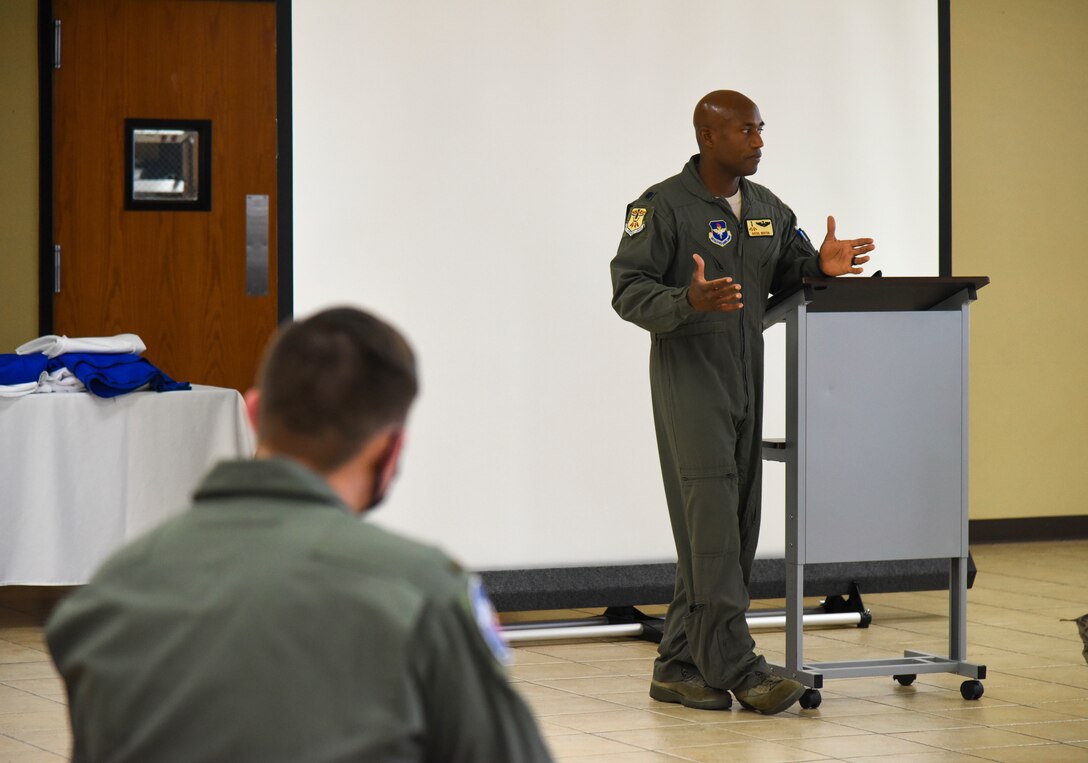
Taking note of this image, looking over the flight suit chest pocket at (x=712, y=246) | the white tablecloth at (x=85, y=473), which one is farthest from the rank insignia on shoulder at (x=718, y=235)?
the white tablecloth at (x=85, y=473)

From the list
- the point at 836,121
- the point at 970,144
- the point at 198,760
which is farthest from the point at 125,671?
the point at 970,144

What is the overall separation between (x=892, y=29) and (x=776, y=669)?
248cm

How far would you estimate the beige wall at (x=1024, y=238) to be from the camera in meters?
6.65

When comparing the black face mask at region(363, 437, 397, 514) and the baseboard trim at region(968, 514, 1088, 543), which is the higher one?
the black face mask at region(363, 437, 397, 514)

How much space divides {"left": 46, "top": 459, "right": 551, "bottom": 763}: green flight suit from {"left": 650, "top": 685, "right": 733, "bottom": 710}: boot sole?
2.69m

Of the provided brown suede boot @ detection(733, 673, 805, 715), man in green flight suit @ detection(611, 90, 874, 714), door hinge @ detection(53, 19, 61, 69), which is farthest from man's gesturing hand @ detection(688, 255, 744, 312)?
door hinge @ detection(53, 19, 61, 69)

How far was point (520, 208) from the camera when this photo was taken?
4.62 m

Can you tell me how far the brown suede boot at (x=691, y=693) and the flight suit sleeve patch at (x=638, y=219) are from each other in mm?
1150

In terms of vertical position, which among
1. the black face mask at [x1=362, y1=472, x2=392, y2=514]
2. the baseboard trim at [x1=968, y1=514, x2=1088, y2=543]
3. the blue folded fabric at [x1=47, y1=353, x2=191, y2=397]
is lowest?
the baseboard trim at [x1=968, y1=514, x2=1088, y2=543]

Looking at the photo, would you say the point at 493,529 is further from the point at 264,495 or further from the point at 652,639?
the point at 264,495

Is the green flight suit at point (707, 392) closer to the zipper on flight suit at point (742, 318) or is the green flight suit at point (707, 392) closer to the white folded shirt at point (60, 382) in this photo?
the zipper on flight suit at point (742, 318)

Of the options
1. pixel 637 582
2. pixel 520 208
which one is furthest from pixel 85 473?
pixel 637 582

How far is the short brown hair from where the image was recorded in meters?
1.01

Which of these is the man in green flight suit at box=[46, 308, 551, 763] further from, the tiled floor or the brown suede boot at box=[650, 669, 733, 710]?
the brown suede boot at box=[650, 669, 733, 710]
